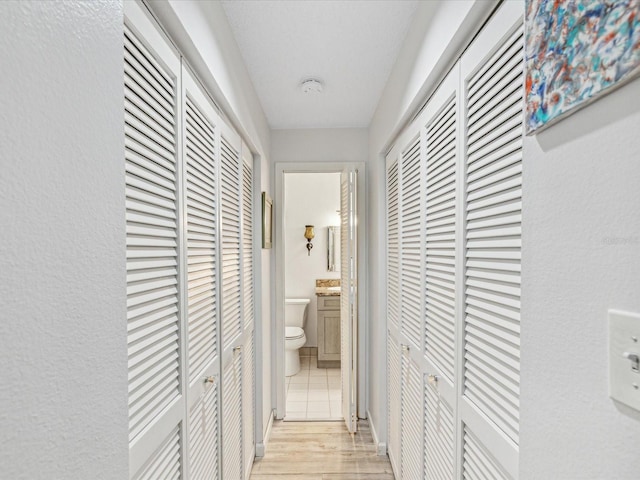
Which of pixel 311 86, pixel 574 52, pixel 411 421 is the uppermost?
pixel 311 86

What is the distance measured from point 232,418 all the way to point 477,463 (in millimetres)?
1216

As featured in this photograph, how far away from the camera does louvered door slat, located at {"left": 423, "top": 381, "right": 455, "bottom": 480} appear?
1271 mm

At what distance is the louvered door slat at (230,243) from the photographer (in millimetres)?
1737

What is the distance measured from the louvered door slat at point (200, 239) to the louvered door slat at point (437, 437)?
898 mm

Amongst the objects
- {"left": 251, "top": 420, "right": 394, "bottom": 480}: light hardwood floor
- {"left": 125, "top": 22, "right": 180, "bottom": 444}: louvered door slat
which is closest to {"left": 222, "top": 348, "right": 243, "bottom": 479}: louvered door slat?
{"left": 251, "top": 420, "right": 394, "bottom": 480}: light hardwood floor

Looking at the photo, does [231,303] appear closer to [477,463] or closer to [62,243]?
[477,463]

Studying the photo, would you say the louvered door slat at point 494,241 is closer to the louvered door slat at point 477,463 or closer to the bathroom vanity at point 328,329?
the louvered door slat at point 477,463

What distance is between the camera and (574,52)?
571 millimetres

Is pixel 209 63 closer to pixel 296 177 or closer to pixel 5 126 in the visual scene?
pixel 5 126

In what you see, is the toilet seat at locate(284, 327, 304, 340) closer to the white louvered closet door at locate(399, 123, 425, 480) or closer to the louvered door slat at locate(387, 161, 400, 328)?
the louvered door slat at locate(387, 161, 400, 328)

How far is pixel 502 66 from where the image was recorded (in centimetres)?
92

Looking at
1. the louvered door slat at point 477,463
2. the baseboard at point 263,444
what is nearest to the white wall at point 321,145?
the baseboard at point 263,444

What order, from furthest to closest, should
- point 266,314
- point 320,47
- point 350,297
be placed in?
point 266,314 < point 350,297 < point 320,47

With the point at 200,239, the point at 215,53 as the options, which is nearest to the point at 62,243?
the point at 200,239
